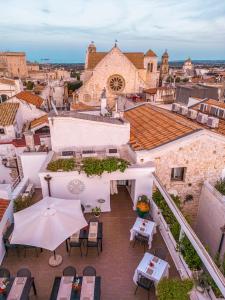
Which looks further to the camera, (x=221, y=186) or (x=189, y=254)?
(x=221, y=186)

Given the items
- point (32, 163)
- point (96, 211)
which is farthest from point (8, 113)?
point (96, 211)

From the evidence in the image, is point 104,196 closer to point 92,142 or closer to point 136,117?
point 92,142

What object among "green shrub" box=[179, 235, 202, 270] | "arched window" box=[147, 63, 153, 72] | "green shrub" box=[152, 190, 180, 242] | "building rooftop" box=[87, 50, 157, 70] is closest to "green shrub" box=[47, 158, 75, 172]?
"green shrub" box=[152, 190, 180, 242]

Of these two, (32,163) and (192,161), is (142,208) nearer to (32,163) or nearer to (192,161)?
(192,161)

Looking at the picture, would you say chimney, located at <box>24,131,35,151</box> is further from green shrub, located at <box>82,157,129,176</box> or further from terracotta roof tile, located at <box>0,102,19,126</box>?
terracotta roof tile, located at <box>0,102,19,126</box>

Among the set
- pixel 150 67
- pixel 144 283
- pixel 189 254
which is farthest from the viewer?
pixel 150 67

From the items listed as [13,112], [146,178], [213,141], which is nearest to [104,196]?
[146,178]
